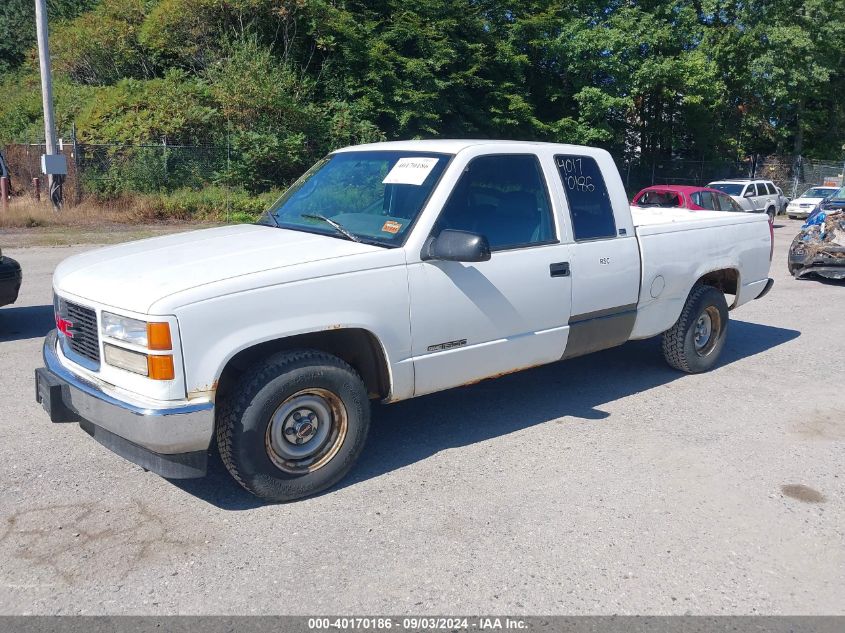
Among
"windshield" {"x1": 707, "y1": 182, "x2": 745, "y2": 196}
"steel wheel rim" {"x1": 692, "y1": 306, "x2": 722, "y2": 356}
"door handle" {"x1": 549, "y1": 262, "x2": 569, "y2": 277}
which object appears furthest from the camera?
"windshield" {"x1": 707, "y1": 182, "x2": 745, "y2": 196}

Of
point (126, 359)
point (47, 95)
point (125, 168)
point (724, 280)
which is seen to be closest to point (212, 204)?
point (125, 168)

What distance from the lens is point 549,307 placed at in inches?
208

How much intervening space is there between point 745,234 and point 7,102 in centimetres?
2833

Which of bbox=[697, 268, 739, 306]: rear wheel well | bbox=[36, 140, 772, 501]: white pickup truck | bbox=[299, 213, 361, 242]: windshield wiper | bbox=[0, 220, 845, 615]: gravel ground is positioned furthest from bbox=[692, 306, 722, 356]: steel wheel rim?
bbox=[299, 213, 361, 242]: windshield wiper

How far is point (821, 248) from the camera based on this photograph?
1232 centimetres

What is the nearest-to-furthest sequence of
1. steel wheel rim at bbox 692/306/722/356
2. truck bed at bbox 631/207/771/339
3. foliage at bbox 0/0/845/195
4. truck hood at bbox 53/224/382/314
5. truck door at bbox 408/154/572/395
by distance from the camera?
truck hood at bbox 53/224/382/314 → truck door at bbox 408/154/572/395 → truck bed at bbox 631/207/771/339 → steel wheel rim at bbox 692/306/722/356 → foliage at bbox 0/0/845/195

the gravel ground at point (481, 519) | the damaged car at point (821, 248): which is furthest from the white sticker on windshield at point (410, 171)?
the damaged car at point (821, 248)

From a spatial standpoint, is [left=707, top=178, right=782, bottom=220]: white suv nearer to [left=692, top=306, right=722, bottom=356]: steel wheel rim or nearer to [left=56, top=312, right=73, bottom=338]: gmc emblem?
[left=692, top=306, right=722, bottom=356]: steel wheel rim

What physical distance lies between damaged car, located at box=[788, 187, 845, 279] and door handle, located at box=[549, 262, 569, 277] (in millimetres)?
8646

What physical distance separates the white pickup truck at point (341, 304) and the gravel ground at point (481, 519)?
15.5 inches

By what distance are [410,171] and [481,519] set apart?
2.20 meters

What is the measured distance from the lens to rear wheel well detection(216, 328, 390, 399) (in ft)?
13.8

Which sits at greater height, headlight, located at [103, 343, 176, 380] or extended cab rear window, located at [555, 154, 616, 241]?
extended cab rear window, located at [555, 154, 616, 241]

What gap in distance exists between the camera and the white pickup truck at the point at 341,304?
3.85m
